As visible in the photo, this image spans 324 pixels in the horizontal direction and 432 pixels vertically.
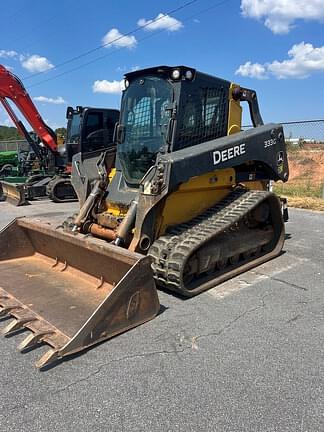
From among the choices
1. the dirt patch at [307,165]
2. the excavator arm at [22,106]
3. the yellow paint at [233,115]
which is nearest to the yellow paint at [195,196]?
the yellow paint at [233,115]

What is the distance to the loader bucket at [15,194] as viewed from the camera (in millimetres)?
11883

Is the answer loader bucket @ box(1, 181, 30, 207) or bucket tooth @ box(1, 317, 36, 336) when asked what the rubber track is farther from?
loader bucket @ box(1, 181, 30, 207)

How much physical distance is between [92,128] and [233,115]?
22.9ft

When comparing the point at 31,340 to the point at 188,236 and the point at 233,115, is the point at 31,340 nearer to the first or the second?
the point at 188,236

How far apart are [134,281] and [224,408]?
48.7 inches

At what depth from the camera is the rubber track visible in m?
4.02

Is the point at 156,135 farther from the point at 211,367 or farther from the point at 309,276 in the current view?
the point at 211,367

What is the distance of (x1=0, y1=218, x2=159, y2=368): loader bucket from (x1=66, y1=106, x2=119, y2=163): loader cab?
22.7ft

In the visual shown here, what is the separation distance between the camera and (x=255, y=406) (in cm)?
253

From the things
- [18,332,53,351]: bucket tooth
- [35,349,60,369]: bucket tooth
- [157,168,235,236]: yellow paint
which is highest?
[157,168,235,236]: yellow paint

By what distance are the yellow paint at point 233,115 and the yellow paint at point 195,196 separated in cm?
70

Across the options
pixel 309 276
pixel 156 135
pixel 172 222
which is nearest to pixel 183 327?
pixel 172 222

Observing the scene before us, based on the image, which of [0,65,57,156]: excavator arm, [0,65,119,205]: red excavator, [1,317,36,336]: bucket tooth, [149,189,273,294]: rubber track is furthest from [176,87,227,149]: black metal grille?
[0,65,57,156]: excavator arm

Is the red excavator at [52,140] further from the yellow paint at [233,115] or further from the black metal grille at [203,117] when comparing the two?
the black metal grille at [203,117]
